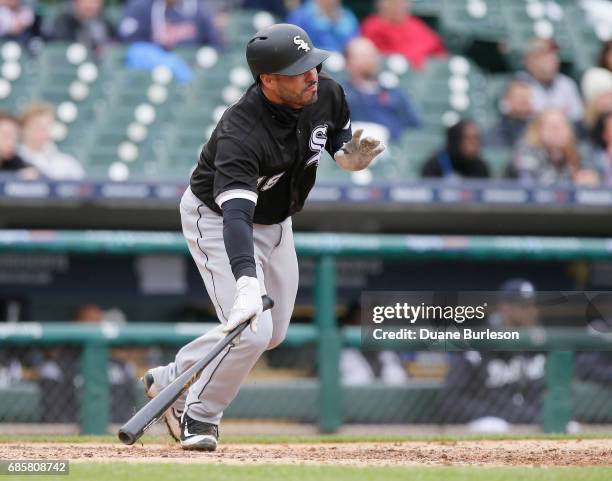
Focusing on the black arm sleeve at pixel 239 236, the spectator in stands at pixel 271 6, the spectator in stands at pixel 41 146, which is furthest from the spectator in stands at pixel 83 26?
the black arm sleeve at pixel 239 236

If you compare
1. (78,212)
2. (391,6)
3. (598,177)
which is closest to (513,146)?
(598,177)

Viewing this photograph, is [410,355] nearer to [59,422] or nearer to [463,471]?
[59,422]

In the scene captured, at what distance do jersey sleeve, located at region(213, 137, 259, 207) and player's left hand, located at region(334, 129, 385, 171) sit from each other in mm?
574

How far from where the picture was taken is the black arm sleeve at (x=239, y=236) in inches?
190

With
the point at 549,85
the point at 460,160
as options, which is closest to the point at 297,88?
the point at 460,160

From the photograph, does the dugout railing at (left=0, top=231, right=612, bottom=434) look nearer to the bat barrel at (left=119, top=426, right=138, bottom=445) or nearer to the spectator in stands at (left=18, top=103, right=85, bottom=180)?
the spectator in stands at (left=18, top=103, right=85, bottom=180)

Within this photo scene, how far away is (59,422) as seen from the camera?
7410mm

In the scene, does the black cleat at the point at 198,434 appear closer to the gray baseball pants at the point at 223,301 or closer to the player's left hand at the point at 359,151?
the gray baseball pants at the point at 223,301

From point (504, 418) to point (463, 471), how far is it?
315cm

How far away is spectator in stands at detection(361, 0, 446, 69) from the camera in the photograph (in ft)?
35.2

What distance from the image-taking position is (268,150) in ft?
16.4

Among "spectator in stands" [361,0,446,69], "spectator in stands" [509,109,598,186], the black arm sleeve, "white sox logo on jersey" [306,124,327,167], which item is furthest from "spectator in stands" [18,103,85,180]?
the black arm sleeve

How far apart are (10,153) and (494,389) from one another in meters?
3.35

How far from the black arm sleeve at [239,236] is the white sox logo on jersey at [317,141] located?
0.44 meters
